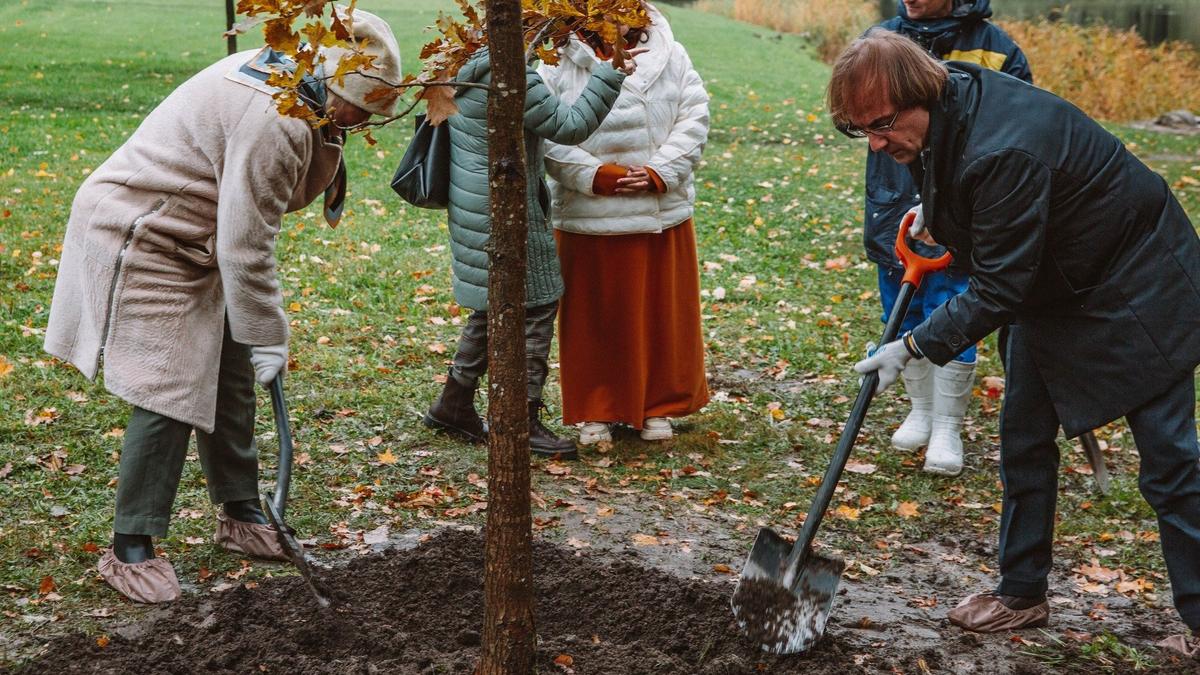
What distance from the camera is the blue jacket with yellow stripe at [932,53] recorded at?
4613 millimetres

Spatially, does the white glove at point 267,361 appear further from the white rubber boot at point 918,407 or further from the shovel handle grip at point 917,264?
the white rubber boot at point 918,407

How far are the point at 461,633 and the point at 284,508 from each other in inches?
23.7

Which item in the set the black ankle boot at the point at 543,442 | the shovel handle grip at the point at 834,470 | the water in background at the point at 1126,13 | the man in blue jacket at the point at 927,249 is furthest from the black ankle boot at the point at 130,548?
the water in background at the point at 1126,13

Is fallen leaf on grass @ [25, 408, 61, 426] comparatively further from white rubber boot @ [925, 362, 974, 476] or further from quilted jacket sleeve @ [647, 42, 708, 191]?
white rubber boot @ [925, 362, 974, 476]

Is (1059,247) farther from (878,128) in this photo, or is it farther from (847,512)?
(847,512)

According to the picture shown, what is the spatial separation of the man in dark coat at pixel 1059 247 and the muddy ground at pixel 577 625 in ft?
1.70

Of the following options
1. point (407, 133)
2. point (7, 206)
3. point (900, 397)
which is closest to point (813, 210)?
point (900, 397)

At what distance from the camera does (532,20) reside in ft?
10.5

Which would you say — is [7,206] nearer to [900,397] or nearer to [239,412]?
[239,412]

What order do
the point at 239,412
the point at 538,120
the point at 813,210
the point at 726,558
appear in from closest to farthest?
1. the point at 239,412
2. the point at 726,558
3. the point at 538,120
4. the point at 813,210

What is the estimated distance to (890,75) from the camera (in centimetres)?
297

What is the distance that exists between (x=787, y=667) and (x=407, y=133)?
11.4 metres

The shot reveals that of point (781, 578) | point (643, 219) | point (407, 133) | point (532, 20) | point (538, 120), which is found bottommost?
point (407, 133)

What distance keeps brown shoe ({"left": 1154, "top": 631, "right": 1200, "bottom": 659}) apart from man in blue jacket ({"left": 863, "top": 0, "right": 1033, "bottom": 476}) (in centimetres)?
131
